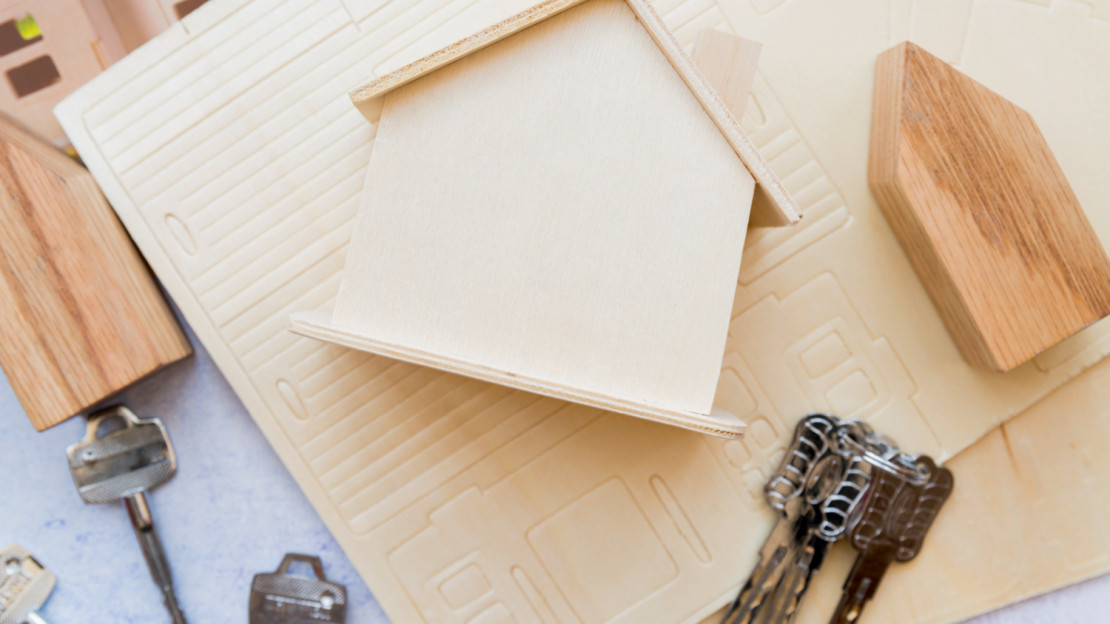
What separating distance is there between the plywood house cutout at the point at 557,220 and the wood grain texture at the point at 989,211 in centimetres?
25

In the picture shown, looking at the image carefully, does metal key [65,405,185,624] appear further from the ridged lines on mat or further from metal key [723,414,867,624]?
metal key [723,414,867,624]

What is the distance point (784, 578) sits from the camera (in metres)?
0.78

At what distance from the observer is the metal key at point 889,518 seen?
77cm

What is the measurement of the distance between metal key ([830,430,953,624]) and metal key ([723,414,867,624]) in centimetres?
2

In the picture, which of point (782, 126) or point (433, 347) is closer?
point (433, 347)

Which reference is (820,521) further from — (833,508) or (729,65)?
(729,65)

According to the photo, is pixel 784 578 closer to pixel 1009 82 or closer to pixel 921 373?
pixel 921 373

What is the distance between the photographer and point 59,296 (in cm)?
73

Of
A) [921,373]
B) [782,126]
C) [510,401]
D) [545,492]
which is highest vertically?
[782,126]

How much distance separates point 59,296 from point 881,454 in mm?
931

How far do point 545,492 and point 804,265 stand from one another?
399 millimetres

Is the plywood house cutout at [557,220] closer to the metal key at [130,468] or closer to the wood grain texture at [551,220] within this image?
the wood grain texture at [551,220]

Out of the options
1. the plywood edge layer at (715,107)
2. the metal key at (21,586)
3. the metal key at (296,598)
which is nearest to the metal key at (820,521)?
the plywood edge layer at (715,107)

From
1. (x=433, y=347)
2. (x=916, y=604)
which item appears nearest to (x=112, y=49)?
(x=433, y=347)
